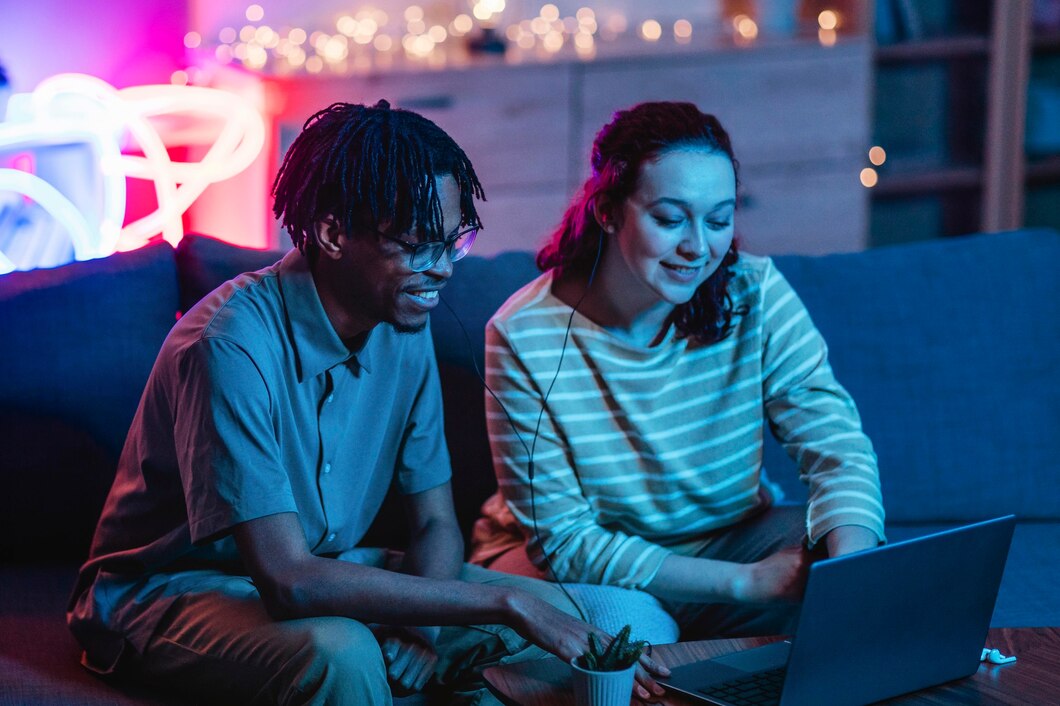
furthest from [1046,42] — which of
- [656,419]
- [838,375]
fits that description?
[656,419]

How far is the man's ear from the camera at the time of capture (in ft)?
4.80

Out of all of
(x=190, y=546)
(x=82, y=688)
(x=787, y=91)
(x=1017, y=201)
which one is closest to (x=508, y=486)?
(x=190, y=546)

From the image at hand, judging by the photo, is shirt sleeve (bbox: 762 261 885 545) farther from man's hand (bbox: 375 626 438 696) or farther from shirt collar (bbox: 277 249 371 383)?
shirt collar (bbox: 277 249 371 383)

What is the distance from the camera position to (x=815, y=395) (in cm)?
178

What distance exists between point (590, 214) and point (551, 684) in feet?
2.53

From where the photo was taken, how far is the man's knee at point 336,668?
4.27ft

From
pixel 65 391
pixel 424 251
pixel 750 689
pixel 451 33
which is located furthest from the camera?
pixel 451 33

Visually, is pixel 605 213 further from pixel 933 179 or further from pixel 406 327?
pixel 933 179

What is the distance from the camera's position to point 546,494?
1709 millimetres

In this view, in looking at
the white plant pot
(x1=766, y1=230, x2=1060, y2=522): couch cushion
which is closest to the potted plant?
the white plant pot

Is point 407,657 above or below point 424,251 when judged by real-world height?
below

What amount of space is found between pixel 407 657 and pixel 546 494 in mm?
340

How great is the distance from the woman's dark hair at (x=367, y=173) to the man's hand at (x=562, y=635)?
0.46 m

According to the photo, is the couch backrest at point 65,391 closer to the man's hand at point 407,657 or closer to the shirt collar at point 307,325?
the shirt collar at point 307,325
